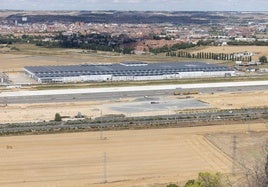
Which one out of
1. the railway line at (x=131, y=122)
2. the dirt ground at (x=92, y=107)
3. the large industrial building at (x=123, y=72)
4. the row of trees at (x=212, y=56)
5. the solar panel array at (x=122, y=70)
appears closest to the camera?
the railway line at (x=131, y=122)

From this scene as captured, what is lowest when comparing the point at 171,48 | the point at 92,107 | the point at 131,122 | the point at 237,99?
the point at 171,48

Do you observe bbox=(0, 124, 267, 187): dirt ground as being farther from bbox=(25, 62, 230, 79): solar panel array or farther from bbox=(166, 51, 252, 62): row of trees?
bbox=(166, 51, 252, 62): row of trees

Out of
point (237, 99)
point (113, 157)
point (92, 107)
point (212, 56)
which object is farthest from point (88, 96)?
point (212, 56)

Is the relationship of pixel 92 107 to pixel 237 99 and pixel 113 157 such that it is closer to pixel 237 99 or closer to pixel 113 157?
pixel 237 99

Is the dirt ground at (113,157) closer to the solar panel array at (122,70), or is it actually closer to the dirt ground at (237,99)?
the dirt ground at (237,99)

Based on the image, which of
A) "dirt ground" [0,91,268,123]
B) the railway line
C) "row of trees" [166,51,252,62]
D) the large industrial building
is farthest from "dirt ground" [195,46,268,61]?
the railway line

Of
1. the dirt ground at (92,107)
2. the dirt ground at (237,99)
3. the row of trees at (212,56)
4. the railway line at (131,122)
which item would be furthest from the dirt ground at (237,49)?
the railway line at (131,122)
